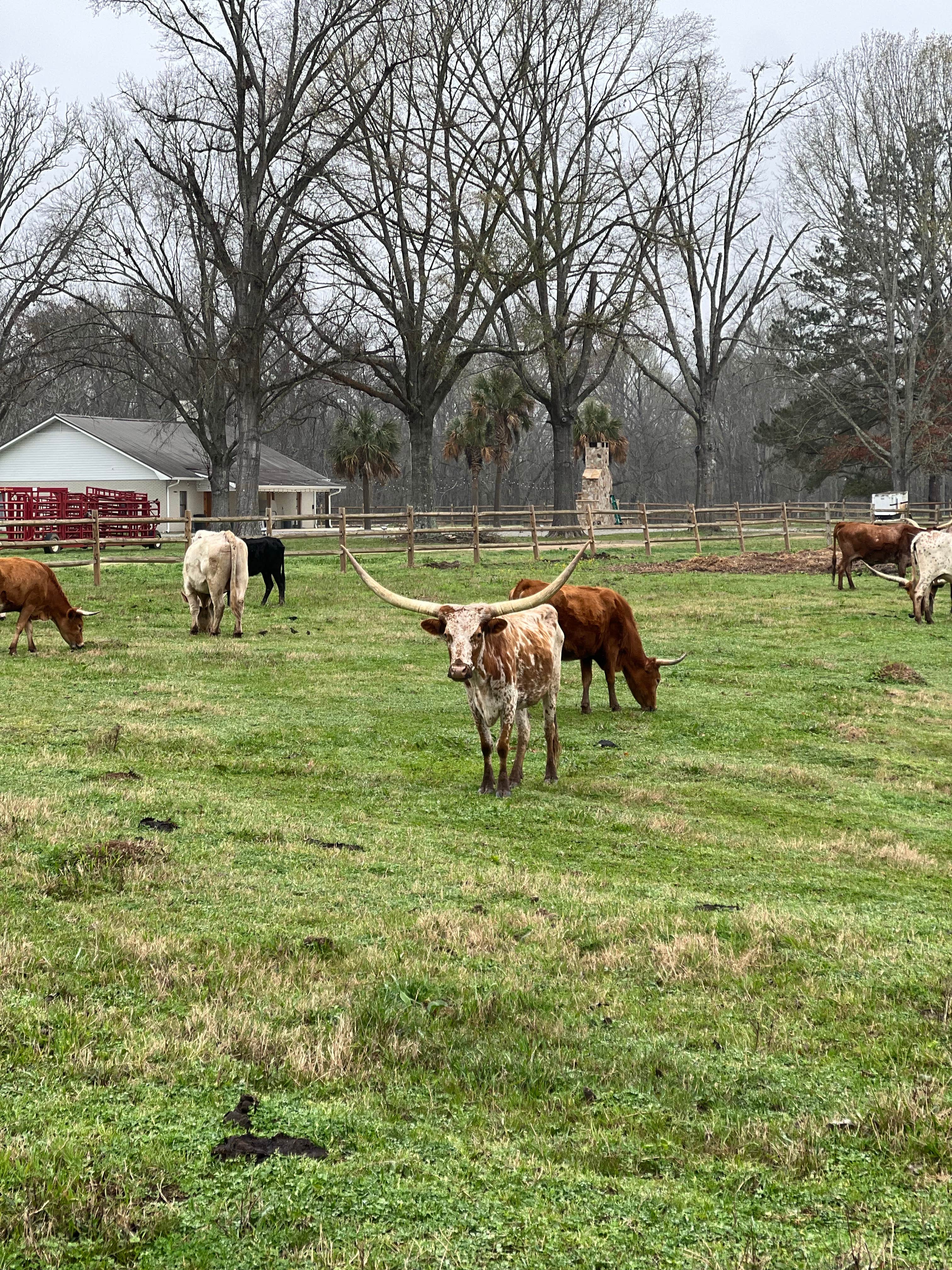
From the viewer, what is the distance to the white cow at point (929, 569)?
19.5 m

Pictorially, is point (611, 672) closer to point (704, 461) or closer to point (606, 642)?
point (606, 642)

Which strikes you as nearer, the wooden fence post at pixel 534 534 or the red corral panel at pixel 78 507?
the wooden fence post at pixel 534 534

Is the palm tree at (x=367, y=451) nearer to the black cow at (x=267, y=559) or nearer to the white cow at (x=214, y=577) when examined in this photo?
the black cow at (x=267, y=559)

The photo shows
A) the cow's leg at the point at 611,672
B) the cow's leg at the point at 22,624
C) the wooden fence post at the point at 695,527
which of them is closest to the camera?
the cow's leg at the point at 611,672

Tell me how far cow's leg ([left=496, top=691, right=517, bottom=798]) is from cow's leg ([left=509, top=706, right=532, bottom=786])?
0.10 meters

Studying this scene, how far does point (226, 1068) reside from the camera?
3926mm

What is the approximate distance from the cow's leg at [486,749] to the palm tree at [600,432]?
145ft

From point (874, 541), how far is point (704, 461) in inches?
743

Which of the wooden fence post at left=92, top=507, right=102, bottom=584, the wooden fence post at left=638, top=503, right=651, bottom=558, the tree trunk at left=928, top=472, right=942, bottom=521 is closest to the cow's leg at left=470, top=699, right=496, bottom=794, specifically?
the wooden fence post at left=92, top=507, right=102, bottom=584

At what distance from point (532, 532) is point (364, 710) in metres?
17.7

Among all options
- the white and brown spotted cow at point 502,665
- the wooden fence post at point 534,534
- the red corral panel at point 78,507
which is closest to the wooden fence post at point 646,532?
the wooden fence post at point 534,534

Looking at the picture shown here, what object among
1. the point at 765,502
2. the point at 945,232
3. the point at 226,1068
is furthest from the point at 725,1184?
the point at 765,502

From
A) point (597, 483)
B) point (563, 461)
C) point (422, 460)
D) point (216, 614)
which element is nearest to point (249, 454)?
point (422, 460)

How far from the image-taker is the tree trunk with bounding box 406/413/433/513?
36156 mm
